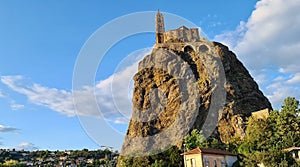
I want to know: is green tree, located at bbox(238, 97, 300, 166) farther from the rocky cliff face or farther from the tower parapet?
the tower parapet

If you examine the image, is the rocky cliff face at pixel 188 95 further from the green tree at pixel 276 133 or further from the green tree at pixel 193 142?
the green tree at pixel 193 142

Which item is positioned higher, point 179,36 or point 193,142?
point 179,36

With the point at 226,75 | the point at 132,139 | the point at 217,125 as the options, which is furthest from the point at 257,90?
the point at 132,139

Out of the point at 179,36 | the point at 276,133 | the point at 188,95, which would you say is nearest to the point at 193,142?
the point at 276,133

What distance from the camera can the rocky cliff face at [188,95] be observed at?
81.9 meters

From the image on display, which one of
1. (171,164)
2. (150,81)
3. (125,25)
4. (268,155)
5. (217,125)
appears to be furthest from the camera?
(150,81)

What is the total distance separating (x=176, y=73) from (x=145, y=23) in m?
57.0

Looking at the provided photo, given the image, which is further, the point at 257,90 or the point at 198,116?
the point at 257,90

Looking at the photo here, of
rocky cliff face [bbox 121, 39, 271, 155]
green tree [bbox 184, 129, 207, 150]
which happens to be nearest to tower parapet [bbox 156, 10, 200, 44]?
rocky cliff face [bbox 121, 39, 271, 155]

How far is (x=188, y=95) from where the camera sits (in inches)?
3563

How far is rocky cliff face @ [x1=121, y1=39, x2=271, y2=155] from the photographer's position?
81875 mm

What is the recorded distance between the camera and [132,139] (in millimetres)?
90500

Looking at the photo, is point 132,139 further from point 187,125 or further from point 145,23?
point 145,23

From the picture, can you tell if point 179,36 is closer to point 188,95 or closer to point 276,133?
point 188,95
